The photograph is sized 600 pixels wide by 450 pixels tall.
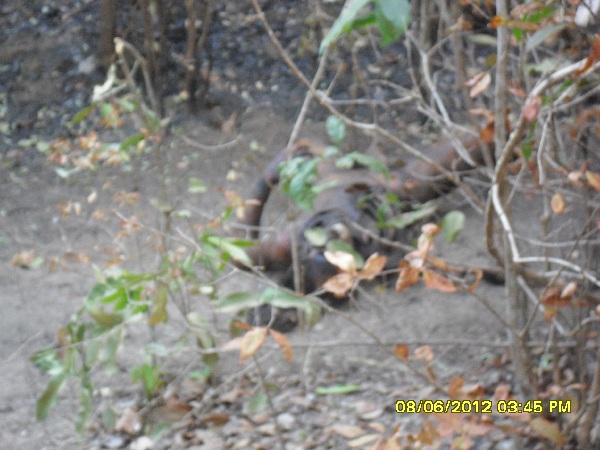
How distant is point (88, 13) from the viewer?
582cm

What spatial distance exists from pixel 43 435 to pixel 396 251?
60.4 inches

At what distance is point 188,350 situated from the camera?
220cm

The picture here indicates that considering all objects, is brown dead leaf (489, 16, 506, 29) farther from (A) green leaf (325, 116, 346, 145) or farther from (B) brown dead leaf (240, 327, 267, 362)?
(A) green leaf (325, 116, 346, 145)

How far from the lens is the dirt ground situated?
91.4 inches

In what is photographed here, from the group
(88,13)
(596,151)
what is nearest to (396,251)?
(596,151)

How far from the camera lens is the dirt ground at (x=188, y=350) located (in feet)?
7.62

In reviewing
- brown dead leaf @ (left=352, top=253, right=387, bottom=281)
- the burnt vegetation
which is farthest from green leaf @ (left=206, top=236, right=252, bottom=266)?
brown dead leaf @ (left=352, top=253, right=387, bottom=281)

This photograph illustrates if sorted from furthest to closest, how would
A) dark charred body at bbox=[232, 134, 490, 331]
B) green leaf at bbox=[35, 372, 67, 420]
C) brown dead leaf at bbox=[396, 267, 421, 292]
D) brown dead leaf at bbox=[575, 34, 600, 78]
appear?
dark charred body at bbox=[232, 134, 490, 331]
green leaf at bbox=[35, 372, 67, 420]
brown dead leaf at bbox=[396, 267, 421, 292]
brown dead leaf at bbox=[575, 34, 600, 78]

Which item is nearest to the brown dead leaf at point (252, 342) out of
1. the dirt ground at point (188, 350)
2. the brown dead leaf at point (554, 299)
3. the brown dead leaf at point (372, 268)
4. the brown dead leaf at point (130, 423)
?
the brown dead leaf at point (372, 268)

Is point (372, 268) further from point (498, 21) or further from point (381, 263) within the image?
point (498, 21)

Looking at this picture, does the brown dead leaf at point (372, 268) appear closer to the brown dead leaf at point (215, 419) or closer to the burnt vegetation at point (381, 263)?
the burnt vegetation at point (381, 263)

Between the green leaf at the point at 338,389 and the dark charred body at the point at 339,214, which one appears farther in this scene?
the dark charred body at the point at 339,214

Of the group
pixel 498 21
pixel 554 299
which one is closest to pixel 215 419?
pixel 554 299

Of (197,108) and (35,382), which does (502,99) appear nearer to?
(35,382)
